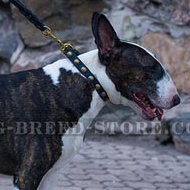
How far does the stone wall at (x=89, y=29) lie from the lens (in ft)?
18.3

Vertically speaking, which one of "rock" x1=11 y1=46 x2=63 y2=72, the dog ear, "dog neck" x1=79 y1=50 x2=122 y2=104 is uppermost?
the dog ear

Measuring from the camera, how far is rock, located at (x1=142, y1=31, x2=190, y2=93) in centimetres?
556

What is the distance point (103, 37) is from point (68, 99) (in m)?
0.36

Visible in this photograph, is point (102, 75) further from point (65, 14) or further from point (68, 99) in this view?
point (65, 14)

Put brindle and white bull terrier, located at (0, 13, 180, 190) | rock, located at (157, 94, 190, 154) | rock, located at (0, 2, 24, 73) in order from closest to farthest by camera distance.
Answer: brindle and white bull terrier, located at (0, 13, 180, 190), rock, located at (157, 94, 190, 154), rock, located at (0, 2, 24, 73)

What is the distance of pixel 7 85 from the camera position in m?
3.30

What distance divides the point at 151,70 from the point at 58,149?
619mm

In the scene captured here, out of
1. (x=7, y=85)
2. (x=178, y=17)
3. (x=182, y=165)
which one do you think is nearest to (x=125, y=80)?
(x=7, y=85)

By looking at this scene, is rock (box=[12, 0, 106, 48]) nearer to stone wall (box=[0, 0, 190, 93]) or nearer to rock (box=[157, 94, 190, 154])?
stone wall (box=[0, 0, 190, 93])

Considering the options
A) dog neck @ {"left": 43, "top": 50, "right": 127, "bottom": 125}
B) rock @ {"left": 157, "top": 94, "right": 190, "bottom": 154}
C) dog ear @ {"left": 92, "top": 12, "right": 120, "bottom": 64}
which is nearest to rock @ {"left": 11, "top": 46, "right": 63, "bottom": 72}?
rock @ {"left": 157, "top": 94, "right": 190, "bottom": 154}

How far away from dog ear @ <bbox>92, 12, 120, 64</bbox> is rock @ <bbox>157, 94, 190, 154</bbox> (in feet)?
7.52

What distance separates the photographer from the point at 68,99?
3.26 metres

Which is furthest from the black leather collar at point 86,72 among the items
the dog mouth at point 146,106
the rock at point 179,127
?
the rock at point 179,127

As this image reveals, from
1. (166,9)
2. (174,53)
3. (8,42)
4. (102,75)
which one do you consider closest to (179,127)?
(174,53)
